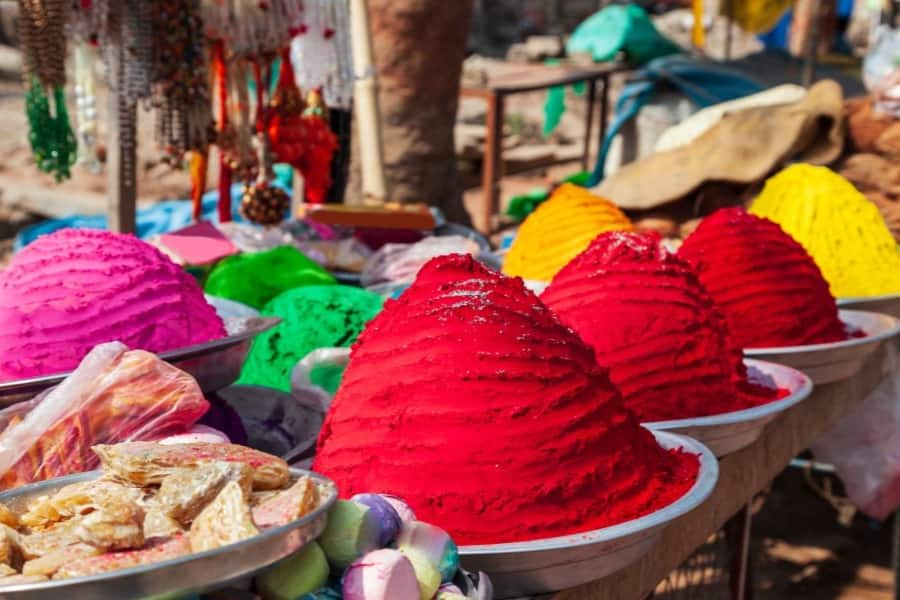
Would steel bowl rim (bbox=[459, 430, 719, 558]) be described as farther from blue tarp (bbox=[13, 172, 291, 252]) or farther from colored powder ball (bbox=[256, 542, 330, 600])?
blue tarp (bbox=[13, 172, 291, 252])

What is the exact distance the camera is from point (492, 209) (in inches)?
265

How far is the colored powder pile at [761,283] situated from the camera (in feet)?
5.91

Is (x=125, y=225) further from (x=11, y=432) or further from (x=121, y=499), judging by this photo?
(x=121, y=499)

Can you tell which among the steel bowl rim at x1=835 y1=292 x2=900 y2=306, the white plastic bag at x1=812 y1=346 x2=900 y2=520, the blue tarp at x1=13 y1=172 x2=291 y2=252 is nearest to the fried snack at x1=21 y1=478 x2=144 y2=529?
the steel bowl rim at x1=835 y1=292 x2=900 y2=306

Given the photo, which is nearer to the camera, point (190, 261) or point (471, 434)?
point (471, 434)

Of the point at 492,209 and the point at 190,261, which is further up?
the point at 190,261

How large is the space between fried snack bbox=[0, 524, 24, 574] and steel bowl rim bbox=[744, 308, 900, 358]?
1.20 metres

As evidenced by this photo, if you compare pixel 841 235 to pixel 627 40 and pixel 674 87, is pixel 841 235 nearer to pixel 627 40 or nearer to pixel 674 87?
pixel 674 87

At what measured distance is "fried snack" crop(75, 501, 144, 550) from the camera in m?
0.75

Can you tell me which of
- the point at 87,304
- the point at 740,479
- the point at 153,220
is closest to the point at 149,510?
the point at 87,304

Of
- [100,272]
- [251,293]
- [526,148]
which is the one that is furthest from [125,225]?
[526,148]

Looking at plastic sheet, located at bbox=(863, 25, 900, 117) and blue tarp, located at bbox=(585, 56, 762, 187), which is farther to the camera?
blue tarp, located at bbox=(585, 56, 762, 187)

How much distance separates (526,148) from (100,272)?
927 centimetres

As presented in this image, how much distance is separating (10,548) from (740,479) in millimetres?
1123
